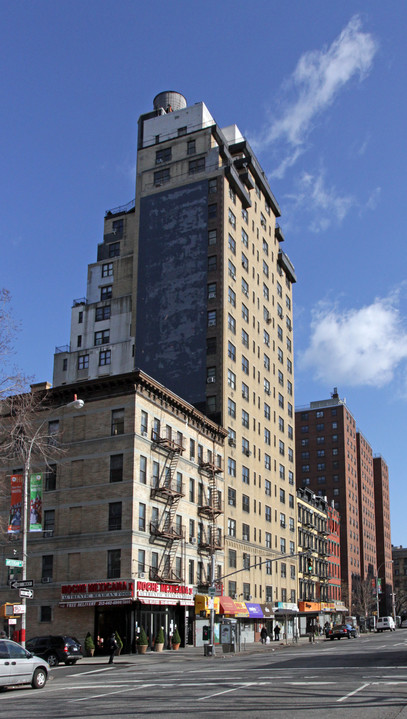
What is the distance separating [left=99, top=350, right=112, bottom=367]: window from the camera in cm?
7325

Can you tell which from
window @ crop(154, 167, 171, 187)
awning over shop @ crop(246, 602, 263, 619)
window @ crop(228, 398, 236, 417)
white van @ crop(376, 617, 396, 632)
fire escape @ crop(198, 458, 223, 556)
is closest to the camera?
fire escape @ crop(198, 458, 223, 556)

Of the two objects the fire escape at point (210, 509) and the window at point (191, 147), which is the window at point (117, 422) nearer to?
the fire escape at point (210, 509)

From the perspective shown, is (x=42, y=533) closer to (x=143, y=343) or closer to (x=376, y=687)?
(x=143, y=343)

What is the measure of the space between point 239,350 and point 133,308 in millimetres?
11691

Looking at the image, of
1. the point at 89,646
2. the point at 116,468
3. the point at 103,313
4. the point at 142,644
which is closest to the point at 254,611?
the point at 142,644

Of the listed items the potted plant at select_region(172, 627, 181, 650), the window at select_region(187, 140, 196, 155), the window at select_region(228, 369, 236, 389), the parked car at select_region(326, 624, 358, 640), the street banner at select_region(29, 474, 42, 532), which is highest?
the window at select_region(187, 140, 196, 155)

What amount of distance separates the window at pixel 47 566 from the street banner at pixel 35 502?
1818 cm

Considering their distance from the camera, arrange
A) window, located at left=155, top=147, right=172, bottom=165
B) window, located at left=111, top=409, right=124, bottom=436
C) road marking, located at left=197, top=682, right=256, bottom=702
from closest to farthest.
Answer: road marking, located at left=197, top=682, right=256, bottom=702, window, located at left=111, top=409, right=124, bottom=436, window, located at left=155, top=147, right=172, bottom=165

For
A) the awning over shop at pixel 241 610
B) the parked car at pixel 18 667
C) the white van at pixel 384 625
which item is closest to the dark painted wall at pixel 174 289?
the awning over shop at pixel 241 610

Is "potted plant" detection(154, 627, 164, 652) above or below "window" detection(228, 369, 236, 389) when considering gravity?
below

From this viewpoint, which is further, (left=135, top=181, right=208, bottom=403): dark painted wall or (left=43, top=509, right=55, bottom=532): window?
(left=135, top=181, right=208, bottom=403): dark painted wall

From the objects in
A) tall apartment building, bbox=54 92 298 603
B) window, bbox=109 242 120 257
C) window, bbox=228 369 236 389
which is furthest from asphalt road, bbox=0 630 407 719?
window, bbox=109 242 120 257

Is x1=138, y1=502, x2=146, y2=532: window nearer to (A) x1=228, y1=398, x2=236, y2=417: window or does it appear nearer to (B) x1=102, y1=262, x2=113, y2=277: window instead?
(A) x1=228, y1=398, x2=236, y2=417: window

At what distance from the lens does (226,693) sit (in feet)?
66.3
